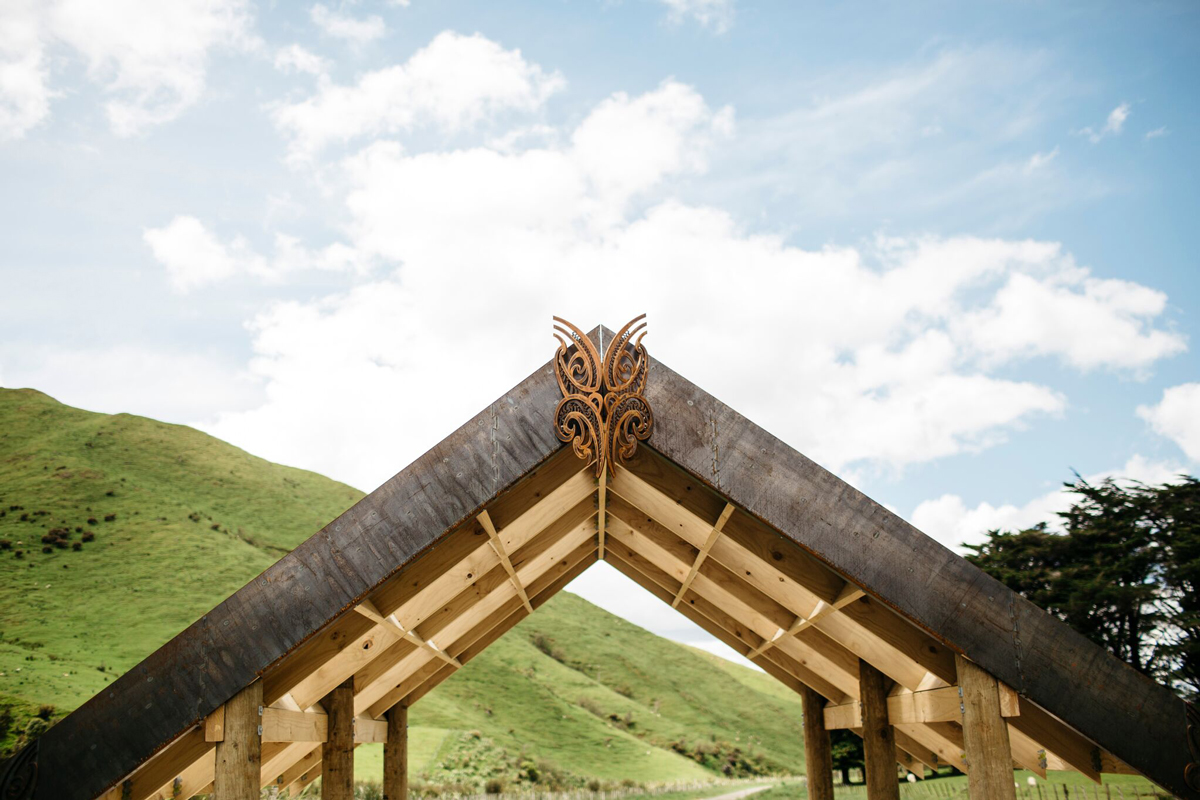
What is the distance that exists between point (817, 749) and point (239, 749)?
20.4ft

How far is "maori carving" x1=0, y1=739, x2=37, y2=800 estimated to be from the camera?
3.71m

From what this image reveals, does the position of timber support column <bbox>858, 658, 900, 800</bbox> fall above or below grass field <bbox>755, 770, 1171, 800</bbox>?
above

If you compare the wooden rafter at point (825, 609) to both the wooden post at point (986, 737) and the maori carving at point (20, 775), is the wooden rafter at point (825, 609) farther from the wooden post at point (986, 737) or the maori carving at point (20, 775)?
the maori carving at point (20, 775)

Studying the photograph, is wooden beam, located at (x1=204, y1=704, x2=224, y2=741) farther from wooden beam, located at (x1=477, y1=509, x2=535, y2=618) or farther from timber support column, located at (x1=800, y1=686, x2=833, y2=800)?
timber support column, located at (x1=800, y1=686, x2=833, y2=800)

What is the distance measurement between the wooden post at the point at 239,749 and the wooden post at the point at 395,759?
15.1 feet

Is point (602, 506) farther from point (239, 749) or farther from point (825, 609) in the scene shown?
point (239, 749)

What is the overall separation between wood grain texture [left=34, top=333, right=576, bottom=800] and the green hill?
22.0 m

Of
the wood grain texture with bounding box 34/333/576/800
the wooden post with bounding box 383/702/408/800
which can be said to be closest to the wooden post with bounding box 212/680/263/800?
the wood grain texture with bounding box 34/333/576/800

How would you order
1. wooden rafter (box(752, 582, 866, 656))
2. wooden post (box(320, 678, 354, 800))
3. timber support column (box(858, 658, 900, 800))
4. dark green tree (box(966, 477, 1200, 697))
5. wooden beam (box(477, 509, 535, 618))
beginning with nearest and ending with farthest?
wooden beam (box(477, 509, 535, 618)) < wooden rafter (box(752, 582, 866, 656)) < timber support column (box(858, 658, 900, 800)) < wooden post (box(320, 678, 354, 800)) < dark green tree (box(966, 477, 1200, 697))

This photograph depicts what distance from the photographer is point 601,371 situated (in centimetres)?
397

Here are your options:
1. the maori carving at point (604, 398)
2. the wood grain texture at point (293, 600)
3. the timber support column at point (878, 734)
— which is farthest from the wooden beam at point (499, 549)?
the timber support column at point (878, 734)

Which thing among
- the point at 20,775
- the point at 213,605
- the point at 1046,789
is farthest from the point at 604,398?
the point at 213,605

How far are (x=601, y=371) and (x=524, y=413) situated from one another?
1.51ft

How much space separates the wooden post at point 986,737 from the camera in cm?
389
